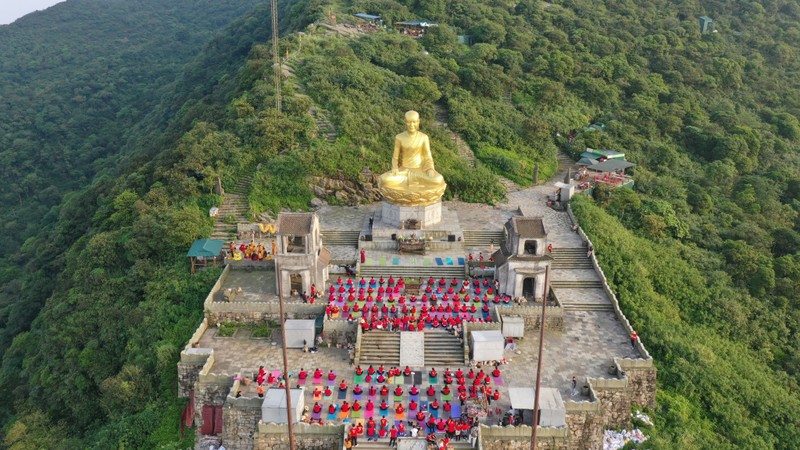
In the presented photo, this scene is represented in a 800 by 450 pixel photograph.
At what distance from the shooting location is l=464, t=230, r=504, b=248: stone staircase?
97.3 ft

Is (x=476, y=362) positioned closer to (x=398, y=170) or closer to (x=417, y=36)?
(x=398, y=170)

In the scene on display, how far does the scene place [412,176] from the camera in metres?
29.0

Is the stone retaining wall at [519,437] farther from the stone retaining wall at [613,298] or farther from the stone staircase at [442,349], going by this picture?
the stone retaining wall at [613,298]

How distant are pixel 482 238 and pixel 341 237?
21.8 feet

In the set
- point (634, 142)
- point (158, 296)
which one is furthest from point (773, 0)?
point (158, 296)

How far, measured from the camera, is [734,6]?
68375 mm

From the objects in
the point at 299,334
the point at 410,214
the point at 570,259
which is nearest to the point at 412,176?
the point at 410,214

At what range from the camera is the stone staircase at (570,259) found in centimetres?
2789

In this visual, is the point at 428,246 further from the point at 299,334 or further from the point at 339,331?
the point at 299,334

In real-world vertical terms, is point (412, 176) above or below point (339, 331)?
above

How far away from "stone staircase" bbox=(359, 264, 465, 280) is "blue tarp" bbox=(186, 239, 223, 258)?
626 centimetres

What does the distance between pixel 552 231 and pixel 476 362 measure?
11.1 m

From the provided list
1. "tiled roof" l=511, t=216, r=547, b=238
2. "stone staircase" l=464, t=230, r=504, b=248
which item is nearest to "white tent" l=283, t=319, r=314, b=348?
"tiled roof" l=511, t=216, r=547, b=238

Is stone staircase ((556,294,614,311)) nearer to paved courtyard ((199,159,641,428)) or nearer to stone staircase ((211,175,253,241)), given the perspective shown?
paved courtyard ((199,159,641,428))
